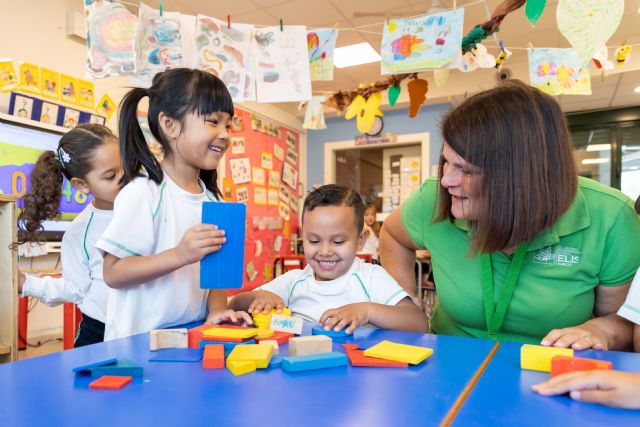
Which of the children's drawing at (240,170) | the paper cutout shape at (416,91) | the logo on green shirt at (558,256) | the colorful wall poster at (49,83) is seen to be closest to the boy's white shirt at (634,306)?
the logo on green shirt at (558,256)

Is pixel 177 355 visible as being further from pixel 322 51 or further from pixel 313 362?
pixel 322 51

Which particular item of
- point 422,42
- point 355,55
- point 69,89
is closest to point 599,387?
point 422,42

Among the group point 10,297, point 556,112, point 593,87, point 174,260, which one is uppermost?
point 593,87

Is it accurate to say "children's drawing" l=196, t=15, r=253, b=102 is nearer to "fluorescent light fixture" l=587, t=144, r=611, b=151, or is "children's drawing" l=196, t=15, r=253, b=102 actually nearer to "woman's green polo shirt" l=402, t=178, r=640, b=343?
"woman's green polo shirt" l=402, t=178, r=640, b=343

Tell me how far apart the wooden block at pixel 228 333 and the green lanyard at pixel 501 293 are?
559 mm

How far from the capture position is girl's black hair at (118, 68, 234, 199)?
1.12 m

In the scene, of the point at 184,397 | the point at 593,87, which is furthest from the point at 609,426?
the point at 593,87

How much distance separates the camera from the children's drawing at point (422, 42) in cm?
202

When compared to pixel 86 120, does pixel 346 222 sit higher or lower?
lower

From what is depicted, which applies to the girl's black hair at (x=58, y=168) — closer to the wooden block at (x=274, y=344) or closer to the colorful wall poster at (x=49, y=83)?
the wooden block at (x=274, y=344)

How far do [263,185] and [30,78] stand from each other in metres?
2.87

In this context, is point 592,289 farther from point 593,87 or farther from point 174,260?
point 593,87

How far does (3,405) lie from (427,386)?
473mm

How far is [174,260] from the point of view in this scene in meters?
0.95
